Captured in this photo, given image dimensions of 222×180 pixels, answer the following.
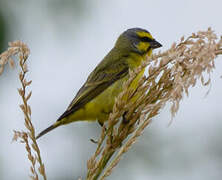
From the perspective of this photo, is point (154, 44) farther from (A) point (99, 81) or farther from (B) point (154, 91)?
(B) point (154, 91)

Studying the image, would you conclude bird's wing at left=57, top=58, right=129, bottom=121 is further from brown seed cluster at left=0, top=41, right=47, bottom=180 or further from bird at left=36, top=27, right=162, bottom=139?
brown seed cluster at left=0, top=41, right=47, bottom=180

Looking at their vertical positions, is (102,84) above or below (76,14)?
below

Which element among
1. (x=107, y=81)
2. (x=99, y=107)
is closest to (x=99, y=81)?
(x=107, y=81)

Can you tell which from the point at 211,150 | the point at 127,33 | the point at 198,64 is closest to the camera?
the point at 198,64

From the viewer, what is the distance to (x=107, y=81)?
4684mm

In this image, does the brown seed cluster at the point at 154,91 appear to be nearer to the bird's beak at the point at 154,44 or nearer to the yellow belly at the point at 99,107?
the yellow belly at the point at 99,107

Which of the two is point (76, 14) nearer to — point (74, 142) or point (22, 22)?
point (22, 22)

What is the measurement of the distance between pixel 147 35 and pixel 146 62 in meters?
3.07

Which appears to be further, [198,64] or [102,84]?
[102,84]

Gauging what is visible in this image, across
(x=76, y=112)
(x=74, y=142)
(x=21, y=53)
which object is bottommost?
(x=74, y=142)

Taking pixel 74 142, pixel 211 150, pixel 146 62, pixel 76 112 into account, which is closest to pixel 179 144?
pixel 211 150

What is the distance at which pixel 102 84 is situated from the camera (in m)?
4.66

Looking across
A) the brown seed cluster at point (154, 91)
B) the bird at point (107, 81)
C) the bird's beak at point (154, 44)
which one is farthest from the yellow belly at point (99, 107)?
the brown seed cluster at point (154, 91)

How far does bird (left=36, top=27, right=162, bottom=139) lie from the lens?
14.0 ft
